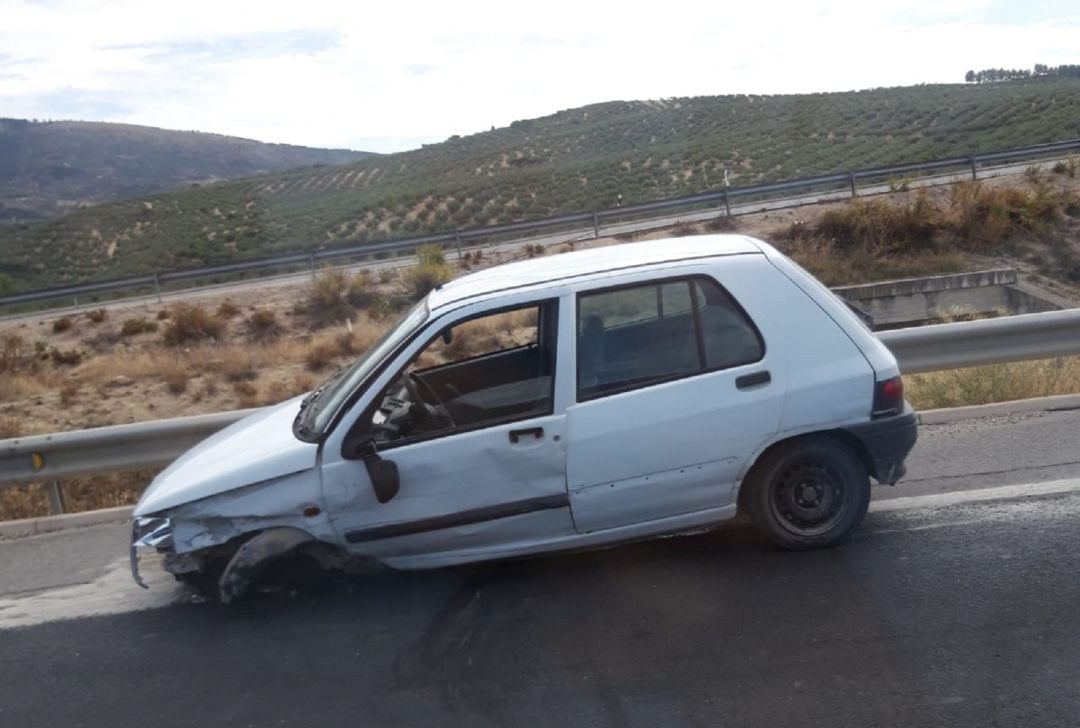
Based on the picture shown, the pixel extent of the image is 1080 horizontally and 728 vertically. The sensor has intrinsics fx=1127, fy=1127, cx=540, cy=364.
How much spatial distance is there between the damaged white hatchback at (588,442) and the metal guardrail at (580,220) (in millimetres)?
18161

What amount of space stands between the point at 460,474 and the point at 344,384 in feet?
2.90

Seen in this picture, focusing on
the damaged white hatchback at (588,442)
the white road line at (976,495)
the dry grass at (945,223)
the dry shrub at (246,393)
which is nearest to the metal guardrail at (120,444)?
the white road line at (976,495)

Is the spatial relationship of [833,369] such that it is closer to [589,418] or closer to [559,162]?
[589,418]

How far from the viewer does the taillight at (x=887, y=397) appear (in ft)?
18.1

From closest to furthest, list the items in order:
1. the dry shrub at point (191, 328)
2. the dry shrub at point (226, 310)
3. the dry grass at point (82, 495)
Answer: the dry grass at point (82, 495) → the dry shrub at point (191, 328) → the dry shrub at point (226, 310)

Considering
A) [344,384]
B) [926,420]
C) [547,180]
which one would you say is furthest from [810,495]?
[547,180]

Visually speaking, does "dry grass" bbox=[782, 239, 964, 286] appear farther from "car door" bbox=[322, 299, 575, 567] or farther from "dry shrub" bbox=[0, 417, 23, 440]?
"car door" bbox=[322, 299, 575, 567]

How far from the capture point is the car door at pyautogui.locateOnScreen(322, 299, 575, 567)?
17.3 ft

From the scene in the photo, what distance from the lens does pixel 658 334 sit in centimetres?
548

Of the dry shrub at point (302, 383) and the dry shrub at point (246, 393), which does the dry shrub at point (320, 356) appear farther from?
the dry shrub at point (246, 393)

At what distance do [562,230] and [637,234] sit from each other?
3099 millimetres

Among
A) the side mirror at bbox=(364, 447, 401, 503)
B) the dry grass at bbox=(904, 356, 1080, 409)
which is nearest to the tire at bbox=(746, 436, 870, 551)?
the side mirror at bbox=(364, 447, 401, 503)

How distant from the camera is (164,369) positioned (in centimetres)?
1553

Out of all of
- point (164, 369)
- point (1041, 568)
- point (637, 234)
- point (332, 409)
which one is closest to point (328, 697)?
point (332, 409)
